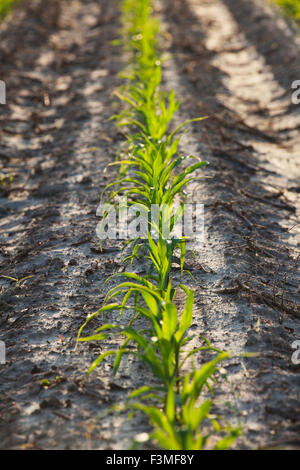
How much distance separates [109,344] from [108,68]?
15.1ft

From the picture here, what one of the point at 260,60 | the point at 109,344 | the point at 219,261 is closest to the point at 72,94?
the point at 260,60

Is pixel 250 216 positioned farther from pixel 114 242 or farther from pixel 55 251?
pixel 55 251

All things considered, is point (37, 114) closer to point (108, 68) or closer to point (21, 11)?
point (108, 68)

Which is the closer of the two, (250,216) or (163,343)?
(163,343)

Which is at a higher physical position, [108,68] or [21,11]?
[21,11]

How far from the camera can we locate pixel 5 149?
3883 mm

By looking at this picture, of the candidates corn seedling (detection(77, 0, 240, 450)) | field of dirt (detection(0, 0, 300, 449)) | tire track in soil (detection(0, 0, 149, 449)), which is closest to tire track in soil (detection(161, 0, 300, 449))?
field of dirt (detection(0, 0, 300, 449))

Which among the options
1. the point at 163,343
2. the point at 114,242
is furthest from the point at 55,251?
the point at 163,343

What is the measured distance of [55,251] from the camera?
8.03 ft

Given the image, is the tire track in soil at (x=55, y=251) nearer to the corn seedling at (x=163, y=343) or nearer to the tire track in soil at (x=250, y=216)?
the corn seedling at (x=163, y=343)

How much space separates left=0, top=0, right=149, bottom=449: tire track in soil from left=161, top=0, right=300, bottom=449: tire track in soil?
411 millimetres

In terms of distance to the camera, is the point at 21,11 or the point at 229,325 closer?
the point at 229,325

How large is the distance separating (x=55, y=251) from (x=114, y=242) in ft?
1.05

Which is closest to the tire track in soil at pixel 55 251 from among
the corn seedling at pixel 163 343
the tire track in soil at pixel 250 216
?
the corn seedling at pixel 163 343
